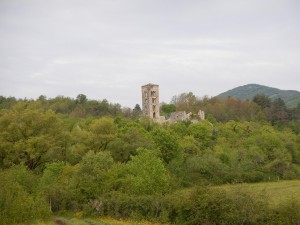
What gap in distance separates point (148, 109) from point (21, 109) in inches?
1524

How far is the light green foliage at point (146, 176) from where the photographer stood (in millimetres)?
34281

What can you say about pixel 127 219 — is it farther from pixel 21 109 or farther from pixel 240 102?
pixel 240 102

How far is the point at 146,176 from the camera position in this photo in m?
35.1

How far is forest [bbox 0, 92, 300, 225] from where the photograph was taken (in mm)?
28858

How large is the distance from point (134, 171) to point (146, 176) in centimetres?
146

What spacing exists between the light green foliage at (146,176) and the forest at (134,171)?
0.31ft

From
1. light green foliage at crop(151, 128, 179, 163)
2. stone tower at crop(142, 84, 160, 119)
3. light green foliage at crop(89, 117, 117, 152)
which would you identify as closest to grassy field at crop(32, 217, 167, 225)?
light green foliage at crop(89, 117, 117, 152)

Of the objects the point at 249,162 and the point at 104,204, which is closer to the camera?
Answer: the point at 104,204

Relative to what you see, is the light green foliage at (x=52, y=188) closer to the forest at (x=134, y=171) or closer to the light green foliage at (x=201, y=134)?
the forest at (x=134, y=171)

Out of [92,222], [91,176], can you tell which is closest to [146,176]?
Result: [91,176]

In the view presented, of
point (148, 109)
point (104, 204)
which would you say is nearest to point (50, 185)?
point (104, 204)

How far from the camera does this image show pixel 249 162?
6244 cm

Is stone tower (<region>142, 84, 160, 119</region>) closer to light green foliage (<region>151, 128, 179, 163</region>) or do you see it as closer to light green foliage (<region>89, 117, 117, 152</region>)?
light green foliage (<region>151, 128, 179, 163</region>)

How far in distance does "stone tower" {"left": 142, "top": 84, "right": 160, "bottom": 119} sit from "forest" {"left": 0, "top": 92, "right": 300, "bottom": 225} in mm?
8260
